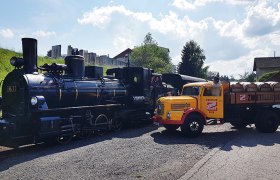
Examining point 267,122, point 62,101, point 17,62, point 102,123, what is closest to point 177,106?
point 102,123

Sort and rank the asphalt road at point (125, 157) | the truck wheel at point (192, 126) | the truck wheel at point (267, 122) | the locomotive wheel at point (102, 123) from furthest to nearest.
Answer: the truck wheel at point (267, 122) < the locomotive wheel at point (102, 123) < the truck wheel at point (192, 126) < the asphalt road at point (125, 157)

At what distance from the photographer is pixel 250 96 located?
14062mm

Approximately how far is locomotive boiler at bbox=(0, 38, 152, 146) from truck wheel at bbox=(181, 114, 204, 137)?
9.98 ft

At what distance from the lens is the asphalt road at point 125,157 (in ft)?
24.6

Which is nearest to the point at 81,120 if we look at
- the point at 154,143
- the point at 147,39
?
the point at 154,143

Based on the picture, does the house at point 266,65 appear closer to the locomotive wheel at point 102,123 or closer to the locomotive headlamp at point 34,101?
the locomotive wheel at point 102,123

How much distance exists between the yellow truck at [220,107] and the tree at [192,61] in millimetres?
38354

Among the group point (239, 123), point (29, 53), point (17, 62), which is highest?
point (29, 53)

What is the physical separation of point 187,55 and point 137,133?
1675 inches

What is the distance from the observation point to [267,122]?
1379 cm

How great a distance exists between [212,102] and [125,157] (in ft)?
18.8

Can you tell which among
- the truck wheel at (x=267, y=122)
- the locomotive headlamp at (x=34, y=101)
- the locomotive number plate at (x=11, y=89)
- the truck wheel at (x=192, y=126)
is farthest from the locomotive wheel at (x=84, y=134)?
the truck wheel at (x=267, y=122)

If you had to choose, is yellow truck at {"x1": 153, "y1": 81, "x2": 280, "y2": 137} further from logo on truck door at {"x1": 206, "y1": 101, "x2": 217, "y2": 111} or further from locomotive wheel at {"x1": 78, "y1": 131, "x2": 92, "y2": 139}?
locomotive wheel at {"x1": 78, "y1": 131, "x2": 92, "y2": 139}

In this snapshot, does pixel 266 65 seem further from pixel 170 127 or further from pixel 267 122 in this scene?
pixel 170 127
